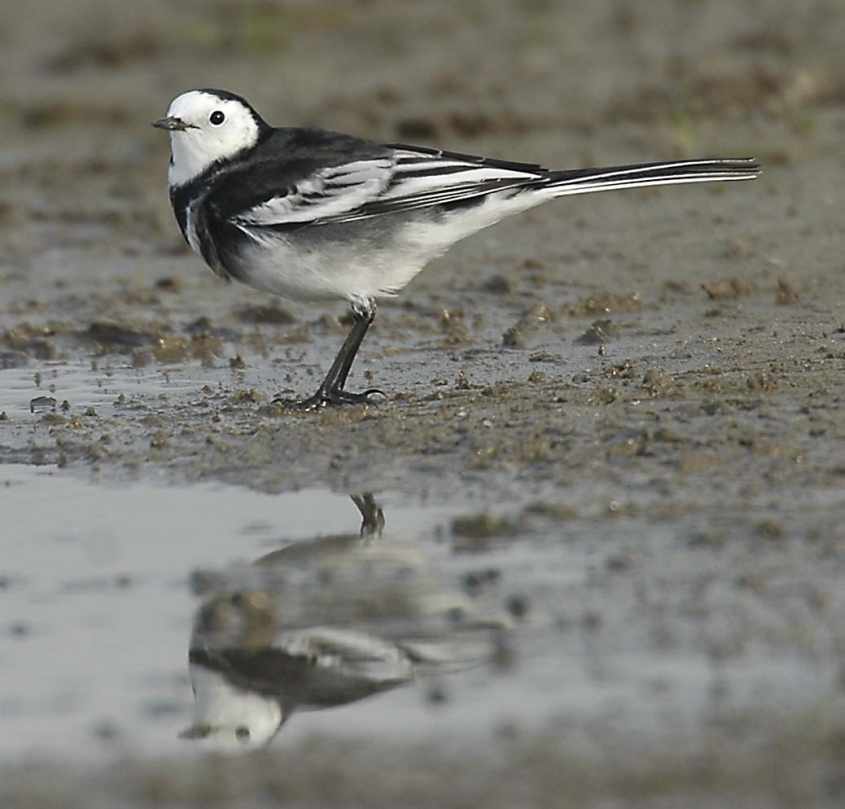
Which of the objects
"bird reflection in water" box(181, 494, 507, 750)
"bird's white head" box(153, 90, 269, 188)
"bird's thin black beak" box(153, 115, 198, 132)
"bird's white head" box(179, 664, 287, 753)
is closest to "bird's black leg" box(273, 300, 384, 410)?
"bird's white head" box(153, 90, 269, 188)

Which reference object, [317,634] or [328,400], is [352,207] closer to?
[328,400]

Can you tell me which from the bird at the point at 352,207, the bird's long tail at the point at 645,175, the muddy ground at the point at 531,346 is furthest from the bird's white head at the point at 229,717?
the bird's long tail at the point at 645,175

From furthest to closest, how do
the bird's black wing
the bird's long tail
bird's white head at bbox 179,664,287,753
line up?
the bird's long tail → the bird's black wing → bird's white head at bbox 179,664,287,753

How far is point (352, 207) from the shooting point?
26.2ft

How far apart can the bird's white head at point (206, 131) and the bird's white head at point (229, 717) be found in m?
3.70

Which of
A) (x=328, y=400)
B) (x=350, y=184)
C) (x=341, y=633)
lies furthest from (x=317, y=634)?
(x=350, y=184)

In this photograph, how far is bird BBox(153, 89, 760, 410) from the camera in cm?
802

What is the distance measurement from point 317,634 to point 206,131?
3.53 meters

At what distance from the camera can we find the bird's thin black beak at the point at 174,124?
27.4 ft

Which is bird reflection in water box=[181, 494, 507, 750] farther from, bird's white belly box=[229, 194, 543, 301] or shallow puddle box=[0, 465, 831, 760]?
bird's white belly box=[229, 194, 543, 301]

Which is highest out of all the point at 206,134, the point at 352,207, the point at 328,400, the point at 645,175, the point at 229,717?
the point at 206,134

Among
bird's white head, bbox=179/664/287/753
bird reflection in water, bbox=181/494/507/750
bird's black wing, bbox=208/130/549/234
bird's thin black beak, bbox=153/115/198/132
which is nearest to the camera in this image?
bird's white head, bbox=179/664/287/753

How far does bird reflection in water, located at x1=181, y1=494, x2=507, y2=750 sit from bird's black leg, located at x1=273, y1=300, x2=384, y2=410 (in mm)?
1953

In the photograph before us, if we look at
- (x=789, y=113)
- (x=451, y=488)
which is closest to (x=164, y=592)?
(x=451, y=488)
